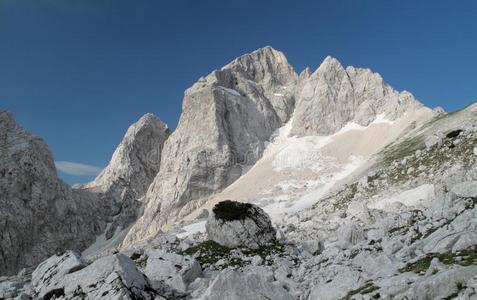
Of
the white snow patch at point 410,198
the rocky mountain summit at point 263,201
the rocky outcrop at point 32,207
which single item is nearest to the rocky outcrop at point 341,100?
the rocky mountain summit at point 263,201

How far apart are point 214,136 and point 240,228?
107205 millimetres

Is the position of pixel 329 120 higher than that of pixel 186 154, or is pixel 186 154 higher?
pixel 329 120

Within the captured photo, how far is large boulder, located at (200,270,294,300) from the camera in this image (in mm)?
14461

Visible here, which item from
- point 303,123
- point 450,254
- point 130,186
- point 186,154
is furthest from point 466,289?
point 130,186

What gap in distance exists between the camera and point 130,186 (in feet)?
525

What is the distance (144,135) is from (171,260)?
491 feet

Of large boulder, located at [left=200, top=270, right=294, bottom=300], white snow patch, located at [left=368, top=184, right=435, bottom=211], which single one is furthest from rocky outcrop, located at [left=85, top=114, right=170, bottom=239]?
large boulder, located at [left=200, top=270, right=294, bottom=300]

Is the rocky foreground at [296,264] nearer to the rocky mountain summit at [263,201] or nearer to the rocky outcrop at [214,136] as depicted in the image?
the rocky mountain summit at [263,201]

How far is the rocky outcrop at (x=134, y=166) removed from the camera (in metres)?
156

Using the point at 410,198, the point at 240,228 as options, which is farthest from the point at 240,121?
the point at 240,228

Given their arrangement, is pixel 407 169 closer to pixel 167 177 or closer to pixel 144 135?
pixel 167 177

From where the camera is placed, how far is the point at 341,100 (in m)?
146

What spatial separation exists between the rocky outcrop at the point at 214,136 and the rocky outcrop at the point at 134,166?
1525 cm

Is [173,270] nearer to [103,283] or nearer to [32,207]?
[103,283]
